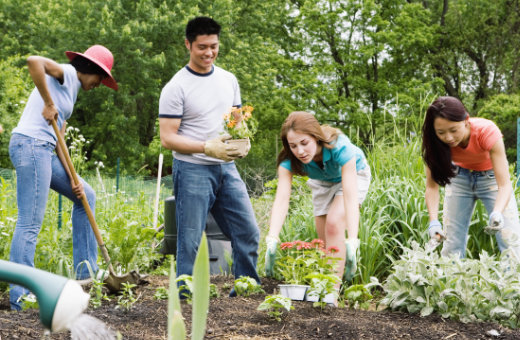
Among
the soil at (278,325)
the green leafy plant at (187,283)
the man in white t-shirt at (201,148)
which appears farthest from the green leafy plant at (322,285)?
the man in white t-shirt at (201,148)

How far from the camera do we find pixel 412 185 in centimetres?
471

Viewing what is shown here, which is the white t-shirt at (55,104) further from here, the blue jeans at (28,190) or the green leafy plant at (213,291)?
the green leafy plant at (213,291)

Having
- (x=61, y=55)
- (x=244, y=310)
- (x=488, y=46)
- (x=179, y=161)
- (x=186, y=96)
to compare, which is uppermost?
(x=488, y=46)

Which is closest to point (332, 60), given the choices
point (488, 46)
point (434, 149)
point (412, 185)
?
point (488, 46)

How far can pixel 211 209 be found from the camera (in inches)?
141

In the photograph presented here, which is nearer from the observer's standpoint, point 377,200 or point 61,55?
point 377,200

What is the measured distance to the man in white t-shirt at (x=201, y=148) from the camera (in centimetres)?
326

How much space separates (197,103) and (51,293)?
2743 mm

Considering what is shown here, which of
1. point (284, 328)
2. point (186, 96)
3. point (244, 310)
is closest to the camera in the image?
point (284, 328)

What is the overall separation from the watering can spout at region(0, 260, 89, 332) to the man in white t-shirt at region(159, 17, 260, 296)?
2.55 m

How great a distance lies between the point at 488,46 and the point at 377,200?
1488cm

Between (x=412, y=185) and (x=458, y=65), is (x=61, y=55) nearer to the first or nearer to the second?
(x=458, y=65)

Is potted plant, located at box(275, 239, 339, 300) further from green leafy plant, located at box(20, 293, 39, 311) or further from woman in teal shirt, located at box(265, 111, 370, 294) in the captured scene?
green leafy plant, located at box(20, 293, 39, 311)

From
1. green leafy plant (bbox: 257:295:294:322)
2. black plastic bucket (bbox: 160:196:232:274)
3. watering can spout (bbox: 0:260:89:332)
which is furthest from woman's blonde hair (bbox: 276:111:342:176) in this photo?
watering can spout (bbox: 0:260:89:332)
